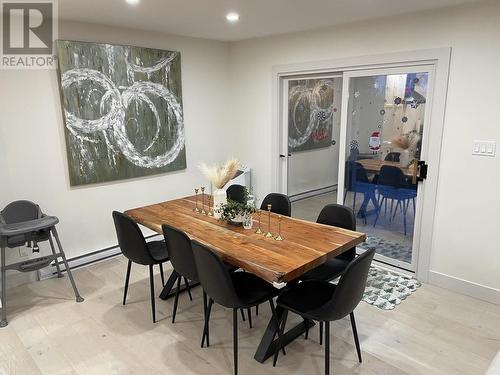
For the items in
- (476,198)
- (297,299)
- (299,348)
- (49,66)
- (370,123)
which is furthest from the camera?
(370,123)

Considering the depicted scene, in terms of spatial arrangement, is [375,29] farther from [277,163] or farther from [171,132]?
[171,132]

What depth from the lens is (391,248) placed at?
379 centimetres

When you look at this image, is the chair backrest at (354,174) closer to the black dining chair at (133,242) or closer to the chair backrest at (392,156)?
the chair backrest at (392,156)

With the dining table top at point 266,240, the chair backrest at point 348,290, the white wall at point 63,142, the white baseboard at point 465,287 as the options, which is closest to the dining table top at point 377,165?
the white baseboard at point 465,287

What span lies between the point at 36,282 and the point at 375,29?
13.2 feet

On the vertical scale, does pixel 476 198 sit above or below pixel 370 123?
below

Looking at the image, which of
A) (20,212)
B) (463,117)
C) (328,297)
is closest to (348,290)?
(328,297)

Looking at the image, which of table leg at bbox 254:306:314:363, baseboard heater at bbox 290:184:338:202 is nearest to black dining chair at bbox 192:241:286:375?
table leg at bbox 254:306:314:363

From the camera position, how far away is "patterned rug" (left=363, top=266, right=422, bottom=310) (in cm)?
308

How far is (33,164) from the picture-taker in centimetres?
339

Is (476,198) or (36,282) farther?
(36,282)

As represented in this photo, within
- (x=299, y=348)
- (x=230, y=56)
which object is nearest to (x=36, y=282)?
(x=299, y=348)

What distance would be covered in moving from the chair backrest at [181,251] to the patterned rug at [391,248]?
1956 mm

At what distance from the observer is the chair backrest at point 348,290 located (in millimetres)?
1900
